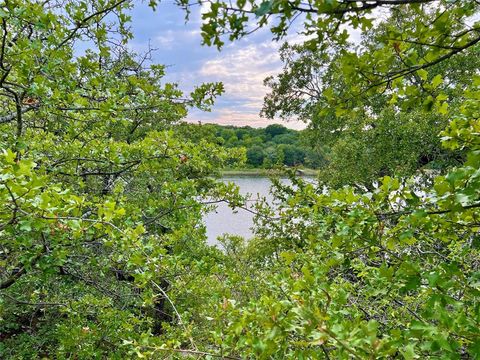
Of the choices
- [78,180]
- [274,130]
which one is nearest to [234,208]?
[78,180]

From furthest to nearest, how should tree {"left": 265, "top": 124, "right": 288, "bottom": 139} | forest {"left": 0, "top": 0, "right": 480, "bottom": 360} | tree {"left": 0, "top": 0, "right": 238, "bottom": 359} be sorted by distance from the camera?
tree {"left": 265, "top": 124, "right": 288, "bottom": 139} → tree {"left": 0, "top": 0, "right": 238, "bottom": 359} → forest {"left": 0, "top": 0, "right": 480, "bottom": 360}

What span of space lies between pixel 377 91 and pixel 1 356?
17.5 ft

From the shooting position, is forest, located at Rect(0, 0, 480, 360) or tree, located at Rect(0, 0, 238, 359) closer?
forest, located at Rect(0, 0, 480, 360)

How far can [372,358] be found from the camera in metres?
1.06

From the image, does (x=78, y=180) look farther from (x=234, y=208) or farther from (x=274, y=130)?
(x=274, y=130)

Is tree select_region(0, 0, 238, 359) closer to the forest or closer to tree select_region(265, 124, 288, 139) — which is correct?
the forest

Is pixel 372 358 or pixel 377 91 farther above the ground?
pixel 377 91

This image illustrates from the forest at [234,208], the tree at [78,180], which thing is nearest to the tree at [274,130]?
the forest at [234,208]

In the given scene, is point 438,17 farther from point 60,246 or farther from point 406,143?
point 406,143

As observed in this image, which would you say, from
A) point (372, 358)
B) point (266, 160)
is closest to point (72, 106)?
point (372, 358)

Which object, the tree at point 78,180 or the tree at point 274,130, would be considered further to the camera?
the tree at point 274,130

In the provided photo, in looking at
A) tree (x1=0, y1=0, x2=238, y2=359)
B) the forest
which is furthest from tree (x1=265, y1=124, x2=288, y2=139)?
tree (x1=0, y1=0, x2=238, y2=359)

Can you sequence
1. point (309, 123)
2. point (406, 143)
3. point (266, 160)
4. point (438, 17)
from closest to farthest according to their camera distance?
point (438, 17)
point (266, 160)
point (406, 143)
point (309, 123)

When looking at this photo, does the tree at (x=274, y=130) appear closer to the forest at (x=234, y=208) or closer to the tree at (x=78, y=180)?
the forest at (x=234, y=208)
